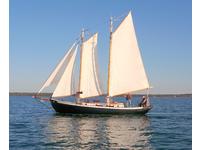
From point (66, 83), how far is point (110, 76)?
6305 mm

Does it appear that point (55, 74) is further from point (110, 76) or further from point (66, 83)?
point (110, 76)

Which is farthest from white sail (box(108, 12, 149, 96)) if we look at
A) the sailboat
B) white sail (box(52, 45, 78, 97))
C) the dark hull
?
white sail (box(52, 45, 78, 97))

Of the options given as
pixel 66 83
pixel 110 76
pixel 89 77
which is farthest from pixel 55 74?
pixel 110 76

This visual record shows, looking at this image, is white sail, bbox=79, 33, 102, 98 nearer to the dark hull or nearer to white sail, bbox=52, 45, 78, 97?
white sail, bbox=52, 45, 78, 97

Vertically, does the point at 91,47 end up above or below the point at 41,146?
above

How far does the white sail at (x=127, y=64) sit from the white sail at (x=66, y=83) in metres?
5.55

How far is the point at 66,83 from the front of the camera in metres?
45.9

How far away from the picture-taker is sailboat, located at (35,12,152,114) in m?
46.3

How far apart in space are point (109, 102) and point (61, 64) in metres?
8.58

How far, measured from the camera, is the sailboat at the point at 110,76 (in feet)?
152
